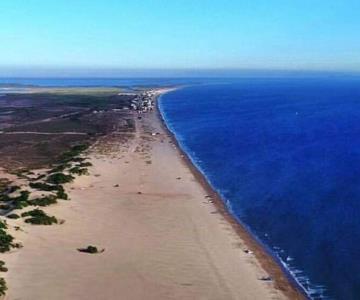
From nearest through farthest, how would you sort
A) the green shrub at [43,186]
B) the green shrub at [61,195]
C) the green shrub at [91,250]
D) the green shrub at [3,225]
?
the green shrub at [91,250] < the green shrub at [3,225] < the green shrub at [61,195] < the green shrub at [43,186]

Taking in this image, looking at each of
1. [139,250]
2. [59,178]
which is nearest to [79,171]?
[59,178]

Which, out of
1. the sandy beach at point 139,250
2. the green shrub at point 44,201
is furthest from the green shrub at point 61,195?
the green shrub at point 44,201

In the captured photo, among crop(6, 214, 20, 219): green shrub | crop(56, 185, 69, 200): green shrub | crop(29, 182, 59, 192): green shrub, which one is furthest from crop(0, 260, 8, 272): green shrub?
crop(29, 182, 59, 192): green shrub

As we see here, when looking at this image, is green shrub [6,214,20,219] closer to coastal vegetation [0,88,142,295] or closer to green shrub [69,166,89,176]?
coastal vegetation [0,88,142,295]

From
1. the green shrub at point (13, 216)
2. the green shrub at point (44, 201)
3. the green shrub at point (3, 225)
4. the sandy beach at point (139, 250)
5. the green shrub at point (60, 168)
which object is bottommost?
the sandy beach at point (139, 250)

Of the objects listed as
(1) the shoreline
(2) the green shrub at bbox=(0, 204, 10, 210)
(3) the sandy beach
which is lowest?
(1) the shoreline

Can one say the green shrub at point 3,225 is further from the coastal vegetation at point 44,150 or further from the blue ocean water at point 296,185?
the blue ocean water at point 296,185

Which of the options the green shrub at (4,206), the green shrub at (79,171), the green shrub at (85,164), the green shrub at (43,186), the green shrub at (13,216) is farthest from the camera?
the green shrub at (85,164)
